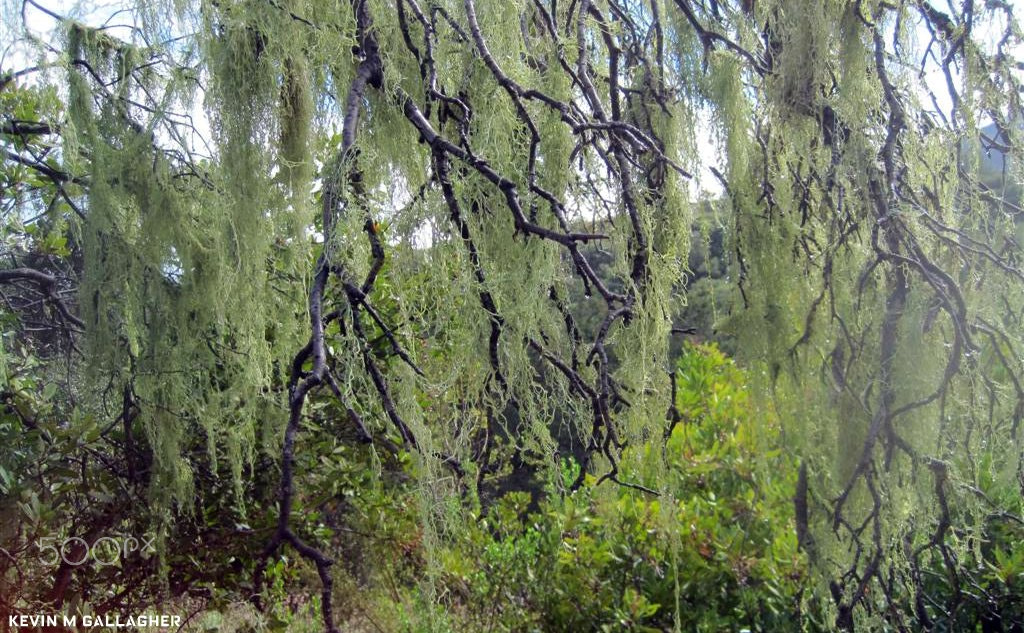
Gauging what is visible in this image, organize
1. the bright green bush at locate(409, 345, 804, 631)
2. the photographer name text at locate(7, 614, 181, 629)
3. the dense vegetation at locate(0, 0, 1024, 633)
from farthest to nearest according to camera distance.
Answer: the bright green bush at locate(409, 345, 804, 631), the photographer name text at locate(7, 614, 181, 629), the dense vegetation at locate(0, 0, 1024, 633)

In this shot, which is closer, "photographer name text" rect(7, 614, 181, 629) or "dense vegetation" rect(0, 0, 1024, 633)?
"dense vegetation" rect(0, 0, 1024, 633)

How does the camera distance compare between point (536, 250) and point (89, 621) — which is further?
point (89, 621)

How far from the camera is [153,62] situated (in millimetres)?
1369

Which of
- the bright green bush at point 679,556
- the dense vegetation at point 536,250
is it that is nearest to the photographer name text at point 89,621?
the dense vegetation at point 536,250

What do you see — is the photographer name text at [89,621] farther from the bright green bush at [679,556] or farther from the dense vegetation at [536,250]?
the bright green bush at [679,556]

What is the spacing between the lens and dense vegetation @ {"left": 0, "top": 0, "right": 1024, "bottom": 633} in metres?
0.99

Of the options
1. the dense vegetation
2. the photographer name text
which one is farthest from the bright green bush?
the photographer name text

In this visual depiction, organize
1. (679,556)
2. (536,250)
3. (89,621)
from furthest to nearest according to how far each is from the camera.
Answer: (679,556)
(89,621)
(536,250)

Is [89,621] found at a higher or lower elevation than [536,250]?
lower

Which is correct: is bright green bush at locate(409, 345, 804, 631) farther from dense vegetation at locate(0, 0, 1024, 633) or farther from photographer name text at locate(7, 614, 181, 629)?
photographer name text at locate(7, 614, 181, 629)

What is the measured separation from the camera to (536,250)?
0.98m

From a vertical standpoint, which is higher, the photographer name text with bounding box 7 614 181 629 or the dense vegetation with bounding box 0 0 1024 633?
the dense vegetation with bounding box 0 0 1024 633

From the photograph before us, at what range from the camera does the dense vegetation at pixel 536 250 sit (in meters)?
0.99

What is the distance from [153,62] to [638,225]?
90cm
